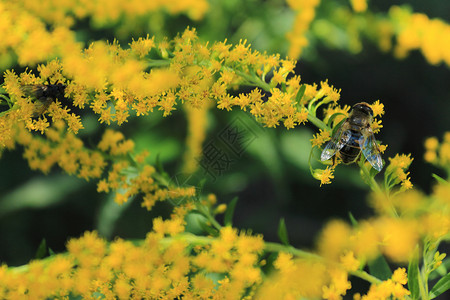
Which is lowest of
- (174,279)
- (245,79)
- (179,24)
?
(174,279)

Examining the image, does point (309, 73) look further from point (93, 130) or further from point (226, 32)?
point (93, 130)

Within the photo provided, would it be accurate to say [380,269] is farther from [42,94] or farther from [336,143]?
[42,94]

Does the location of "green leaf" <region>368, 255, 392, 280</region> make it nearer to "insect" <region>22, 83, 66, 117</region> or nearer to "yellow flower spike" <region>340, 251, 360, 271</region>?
"yellow flower spike" <region>340, 251, 360, 271</region>

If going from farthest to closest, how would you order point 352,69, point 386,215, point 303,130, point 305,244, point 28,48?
point 352,69 → point 305,244 → point 303,130 → point 28,48 → point 386,215

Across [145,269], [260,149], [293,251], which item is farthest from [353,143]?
[260,149]

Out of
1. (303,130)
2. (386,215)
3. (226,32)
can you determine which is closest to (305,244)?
(303,130)

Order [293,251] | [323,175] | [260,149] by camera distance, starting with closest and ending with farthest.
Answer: [323,175] → [293,251] → [260,149]
